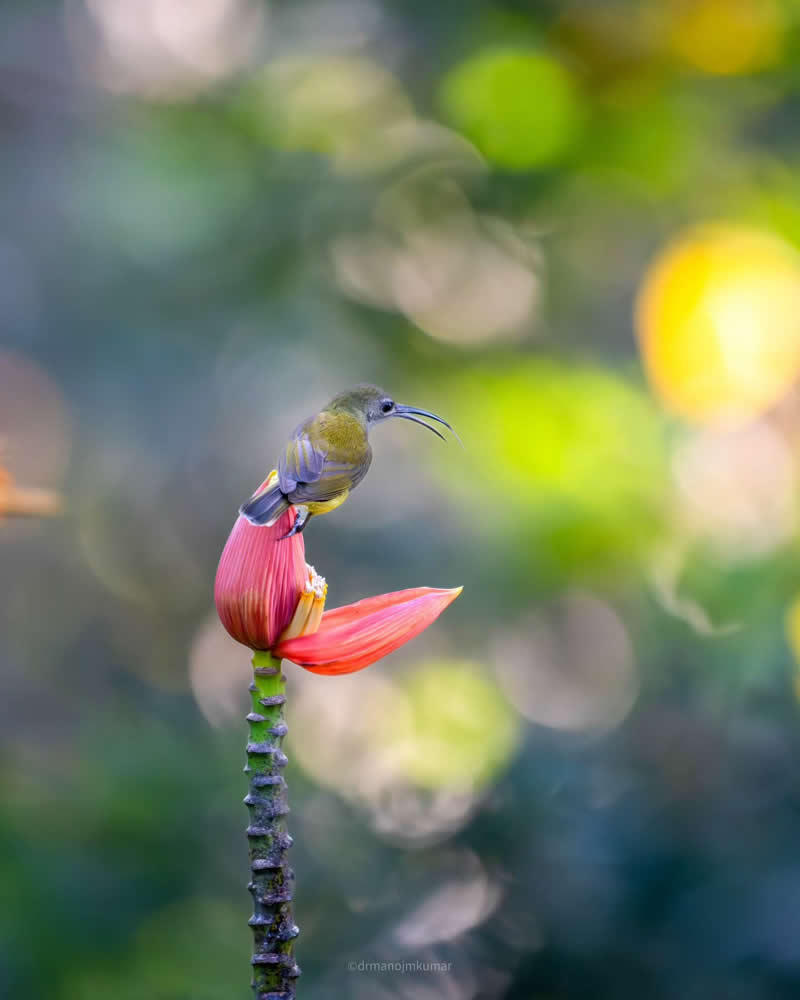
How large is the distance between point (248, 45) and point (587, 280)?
967 mm

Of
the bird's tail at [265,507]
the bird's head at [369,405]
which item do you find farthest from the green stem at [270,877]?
the bird's head at [369,405]

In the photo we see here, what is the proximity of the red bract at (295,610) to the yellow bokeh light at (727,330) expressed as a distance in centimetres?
160

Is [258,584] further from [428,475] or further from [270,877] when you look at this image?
[428,475]

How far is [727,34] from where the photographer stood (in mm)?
2201

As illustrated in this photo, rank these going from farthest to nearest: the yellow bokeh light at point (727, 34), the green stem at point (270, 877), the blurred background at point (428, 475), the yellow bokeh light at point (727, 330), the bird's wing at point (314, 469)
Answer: the yellow bokeh light at point (727, 34)
the yellow bokeh light at point (727, 330)
the blurred background at point (428, 475)
the bird's wing at point (314, 469)
the green stem at point (270, 877)

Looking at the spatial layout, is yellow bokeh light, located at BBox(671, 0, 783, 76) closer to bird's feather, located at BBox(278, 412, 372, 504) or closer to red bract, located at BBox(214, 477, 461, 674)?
bird's feather, located at BBox(278, 412, 372, 504)

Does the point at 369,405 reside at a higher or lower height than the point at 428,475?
lower

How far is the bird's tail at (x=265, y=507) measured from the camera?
1.60 ft

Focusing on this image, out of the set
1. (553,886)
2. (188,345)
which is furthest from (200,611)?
(553,886)

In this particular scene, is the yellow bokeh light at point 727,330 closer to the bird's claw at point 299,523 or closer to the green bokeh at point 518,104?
the green bokeh at point 518,104

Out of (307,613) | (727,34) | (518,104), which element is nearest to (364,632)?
(307,613)

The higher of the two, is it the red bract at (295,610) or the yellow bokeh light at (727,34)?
the yellow bokeh light at (727,34)

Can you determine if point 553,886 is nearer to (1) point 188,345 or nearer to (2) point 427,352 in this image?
(2) point 427,352

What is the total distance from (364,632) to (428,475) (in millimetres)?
1948
